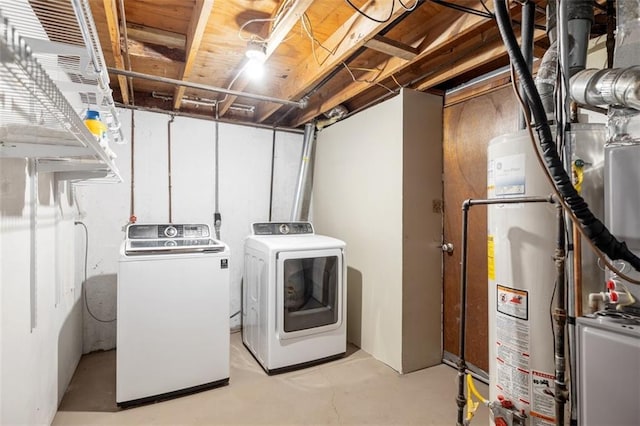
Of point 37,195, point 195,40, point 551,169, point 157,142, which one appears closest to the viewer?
point 551,169

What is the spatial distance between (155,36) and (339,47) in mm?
1236

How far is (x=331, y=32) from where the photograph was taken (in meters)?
2.17

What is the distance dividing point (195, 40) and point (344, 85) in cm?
142

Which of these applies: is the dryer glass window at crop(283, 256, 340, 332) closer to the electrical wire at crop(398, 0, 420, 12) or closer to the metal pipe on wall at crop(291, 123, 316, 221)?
the metal pipe on wall at crop(291, 123, 316, 221)

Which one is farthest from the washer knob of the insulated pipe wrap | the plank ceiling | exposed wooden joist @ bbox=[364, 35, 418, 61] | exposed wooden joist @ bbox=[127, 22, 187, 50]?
the insulated pipe wrap

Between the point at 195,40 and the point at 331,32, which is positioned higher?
the point at 331,32

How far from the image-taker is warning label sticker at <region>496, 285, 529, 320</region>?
133cm

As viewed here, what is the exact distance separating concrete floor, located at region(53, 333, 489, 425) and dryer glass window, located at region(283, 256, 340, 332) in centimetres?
40

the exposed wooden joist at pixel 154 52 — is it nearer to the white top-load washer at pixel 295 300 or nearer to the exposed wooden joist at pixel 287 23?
the exposed wooden joist at pixel 287 23

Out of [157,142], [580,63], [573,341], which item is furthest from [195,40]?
[573,341]

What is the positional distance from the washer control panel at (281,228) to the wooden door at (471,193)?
4.49 feet

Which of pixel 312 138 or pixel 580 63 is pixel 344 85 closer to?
pixel 312 138

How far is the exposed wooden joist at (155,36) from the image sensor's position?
2.12m

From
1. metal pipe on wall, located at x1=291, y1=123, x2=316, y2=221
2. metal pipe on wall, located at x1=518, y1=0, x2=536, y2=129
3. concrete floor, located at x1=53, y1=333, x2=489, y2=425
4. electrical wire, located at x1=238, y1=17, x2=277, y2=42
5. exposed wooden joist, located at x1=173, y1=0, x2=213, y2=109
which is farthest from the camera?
metal pipe on wall, located at x1=291, y1=123, x2=316, y2=221
